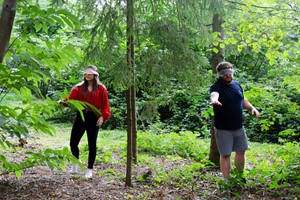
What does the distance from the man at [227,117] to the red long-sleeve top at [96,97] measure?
1.64 meters

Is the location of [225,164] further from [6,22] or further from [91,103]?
[6,22]

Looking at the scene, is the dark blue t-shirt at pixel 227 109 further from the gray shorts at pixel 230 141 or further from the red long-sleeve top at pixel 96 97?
the red long-sleeve top at pixel 96 97

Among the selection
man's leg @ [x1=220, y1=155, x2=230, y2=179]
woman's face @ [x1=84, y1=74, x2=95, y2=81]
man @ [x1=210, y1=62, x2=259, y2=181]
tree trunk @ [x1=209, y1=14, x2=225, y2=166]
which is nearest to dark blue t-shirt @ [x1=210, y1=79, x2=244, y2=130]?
man @ [x1=210, y1=62, x2=259, y2=181]

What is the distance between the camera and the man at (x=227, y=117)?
4781 millimetres

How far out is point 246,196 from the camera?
4461mm

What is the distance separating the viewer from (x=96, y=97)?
518 centimetres

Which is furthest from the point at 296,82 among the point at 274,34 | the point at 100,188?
the point at 100,188

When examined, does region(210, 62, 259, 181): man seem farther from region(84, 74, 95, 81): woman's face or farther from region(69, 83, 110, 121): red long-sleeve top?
region(84, 74, 95, 81): woman's face

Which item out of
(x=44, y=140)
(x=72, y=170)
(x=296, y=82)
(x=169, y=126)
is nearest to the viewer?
(x=72, y=170)

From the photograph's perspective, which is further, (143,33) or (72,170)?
(72,170)

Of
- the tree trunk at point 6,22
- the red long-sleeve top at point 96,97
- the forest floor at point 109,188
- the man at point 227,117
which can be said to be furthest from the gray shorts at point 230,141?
the tree trunk at point 6,22

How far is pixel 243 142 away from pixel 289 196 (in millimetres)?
922

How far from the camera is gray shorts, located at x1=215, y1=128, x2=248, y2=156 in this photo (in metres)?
4.77

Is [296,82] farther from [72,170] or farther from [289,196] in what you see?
[72,170]
